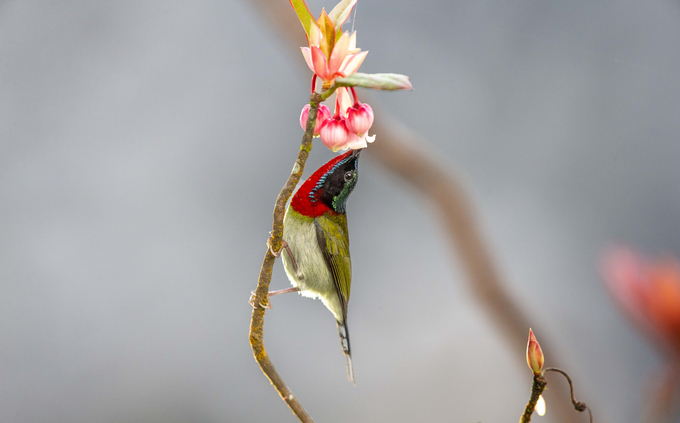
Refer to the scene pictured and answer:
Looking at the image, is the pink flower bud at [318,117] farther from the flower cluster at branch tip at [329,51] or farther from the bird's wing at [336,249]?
the bird's wing at [336,249]

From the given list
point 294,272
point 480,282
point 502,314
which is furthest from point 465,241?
point 294,272

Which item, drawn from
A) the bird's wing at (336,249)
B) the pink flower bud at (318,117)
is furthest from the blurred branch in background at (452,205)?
the pink flower bud at (318,117)

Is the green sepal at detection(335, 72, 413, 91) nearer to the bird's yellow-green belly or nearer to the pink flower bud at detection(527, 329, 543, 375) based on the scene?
the pink flower bud at detection(527, 329, 543, 375)

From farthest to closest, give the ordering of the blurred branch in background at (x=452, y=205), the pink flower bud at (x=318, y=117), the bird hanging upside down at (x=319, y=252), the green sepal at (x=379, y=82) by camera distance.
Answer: the blurred branch in background at (x=452, y=205) → the bird hanging upside down at (x=319, y=252) → the pink flower bud at (x=318, y=117) → the green sepal at (x=379, y=82)

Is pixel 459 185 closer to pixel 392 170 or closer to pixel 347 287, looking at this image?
pixel 392 170

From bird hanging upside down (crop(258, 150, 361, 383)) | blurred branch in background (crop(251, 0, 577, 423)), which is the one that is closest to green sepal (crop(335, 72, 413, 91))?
bird hanging upside down (crop(258, 150, 361, 383))

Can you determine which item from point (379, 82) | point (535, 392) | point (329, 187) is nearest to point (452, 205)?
point (329, 187)

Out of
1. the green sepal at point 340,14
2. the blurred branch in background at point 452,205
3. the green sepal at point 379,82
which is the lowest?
the blurred branch in background at point 452,205
